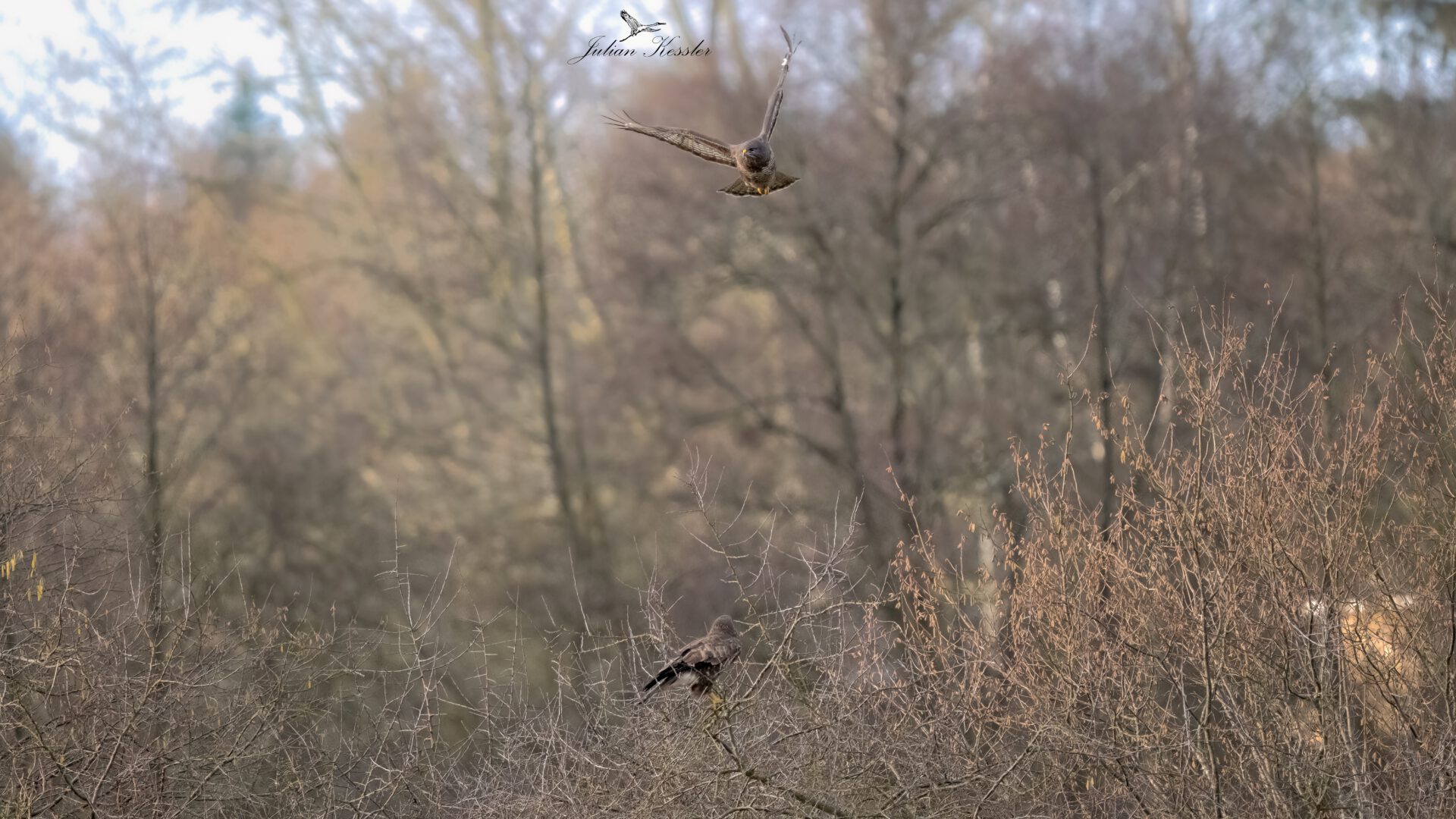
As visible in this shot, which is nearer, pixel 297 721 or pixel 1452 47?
pixel 297 721

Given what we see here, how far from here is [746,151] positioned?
861 cm

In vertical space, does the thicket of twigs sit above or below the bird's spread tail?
below

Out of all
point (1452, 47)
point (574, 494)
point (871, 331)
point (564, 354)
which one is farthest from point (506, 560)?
point (1452, 47)

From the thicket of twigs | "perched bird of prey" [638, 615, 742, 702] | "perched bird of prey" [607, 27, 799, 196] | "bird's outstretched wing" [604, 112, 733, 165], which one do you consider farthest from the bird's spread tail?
Answer: "perched bird of prey" [638, 615, 742, 702]

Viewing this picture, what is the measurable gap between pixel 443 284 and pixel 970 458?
10.8 metres

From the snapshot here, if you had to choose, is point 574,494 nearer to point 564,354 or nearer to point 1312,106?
point 564,354

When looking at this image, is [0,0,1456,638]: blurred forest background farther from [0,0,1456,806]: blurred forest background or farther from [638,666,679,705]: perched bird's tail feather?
[638,666,679,705]: perched bird's tail feather

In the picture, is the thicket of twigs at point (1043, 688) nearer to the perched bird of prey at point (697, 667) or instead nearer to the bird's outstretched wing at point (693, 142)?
the perched bird of prey at point (697, 667)

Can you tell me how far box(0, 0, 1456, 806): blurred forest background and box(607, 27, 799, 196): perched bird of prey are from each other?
45.2 ft

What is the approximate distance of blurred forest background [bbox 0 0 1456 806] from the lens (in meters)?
24.6

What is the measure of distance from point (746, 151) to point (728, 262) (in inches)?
681

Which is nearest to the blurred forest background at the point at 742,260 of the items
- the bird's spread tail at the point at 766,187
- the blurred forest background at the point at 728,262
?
the blurred forest background at the point at 728,262

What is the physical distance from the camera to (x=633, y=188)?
26.7m

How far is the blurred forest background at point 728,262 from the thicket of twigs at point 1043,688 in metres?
11.9
